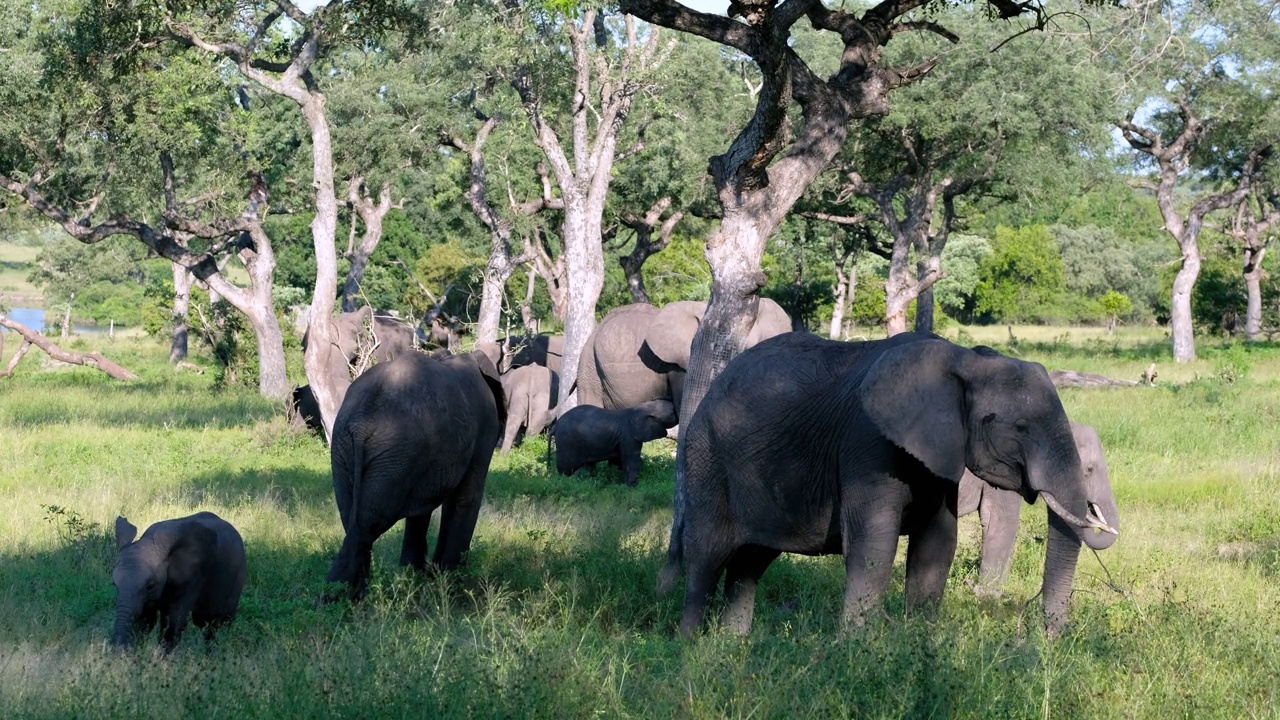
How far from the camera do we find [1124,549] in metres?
11.4

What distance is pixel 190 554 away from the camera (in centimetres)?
804

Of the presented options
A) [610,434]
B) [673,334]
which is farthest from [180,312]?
[610,434]

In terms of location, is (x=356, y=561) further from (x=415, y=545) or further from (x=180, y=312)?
(x=180, y=312)

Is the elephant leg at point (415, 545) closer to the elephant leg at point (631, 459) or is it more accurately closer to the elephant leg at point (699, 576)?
the elephant leg at point (699, 576)

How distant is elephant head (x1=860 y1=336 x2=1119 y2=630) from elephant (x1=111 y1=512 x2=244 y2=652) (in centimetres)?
403

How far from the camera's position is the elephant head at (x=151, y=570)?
7641 mm

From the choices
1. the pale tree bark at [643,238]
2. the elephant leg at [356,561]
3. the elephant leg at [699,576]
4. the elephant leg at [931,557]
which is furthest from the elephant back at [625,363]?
the pale tree bark at [643,238]

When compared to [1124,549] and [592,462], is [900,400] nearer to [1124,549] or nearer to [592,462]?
[1124,549]

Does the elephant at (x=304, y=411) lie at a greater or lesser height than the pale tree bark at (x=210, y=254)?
lesser

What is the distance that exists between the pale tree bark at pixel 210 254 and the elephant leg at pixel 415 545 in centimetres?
1500

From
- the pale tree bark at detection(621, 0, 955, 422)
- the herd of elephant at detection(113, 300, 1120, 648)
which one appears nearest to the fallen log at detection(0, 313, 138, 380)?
the herd of elephant at detection(113, 300, 1120, 648)

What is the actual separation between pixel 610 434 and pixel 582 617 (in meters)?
7.50

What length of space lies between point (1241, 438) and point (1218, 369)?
39.6ft

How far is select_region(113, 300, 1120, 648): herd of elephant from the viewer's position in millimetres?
6992
